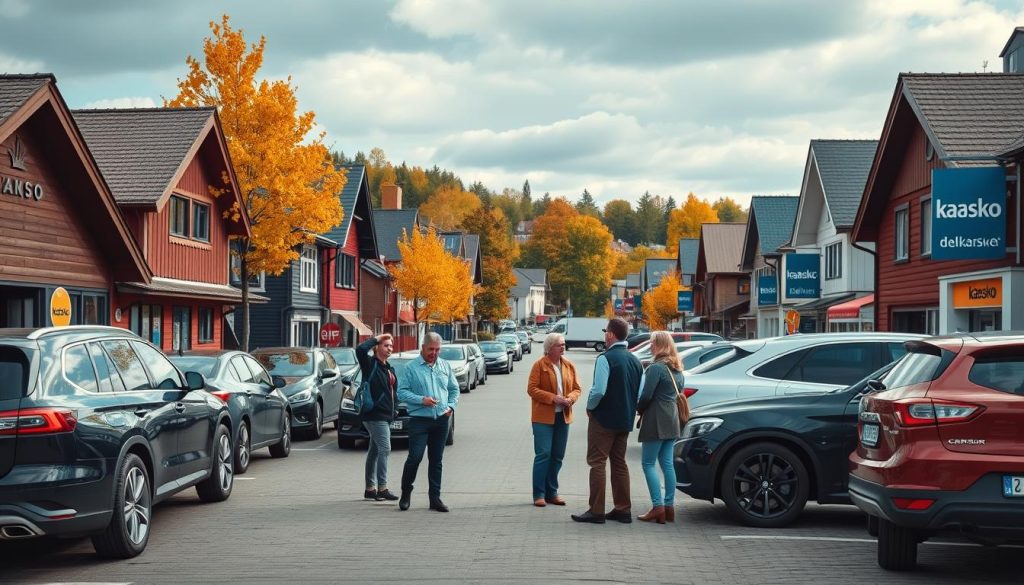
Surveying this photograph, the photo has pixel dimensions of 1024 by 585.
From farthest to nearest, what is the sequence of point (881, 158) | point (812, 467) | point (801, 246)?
point (801, 246) < point (881, 158) < point (812, 467)

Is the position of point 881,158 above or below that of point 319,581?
above

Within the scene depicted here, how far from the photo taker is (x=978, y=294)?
76.5 feet

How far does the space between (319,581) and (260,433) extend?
7750 mm

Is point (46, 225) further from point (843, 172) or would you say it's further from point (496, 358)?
point (496, 358)

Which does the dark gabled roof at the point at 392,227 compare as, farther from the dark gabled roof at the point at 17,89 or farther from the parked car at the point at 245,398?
the parked car at the point at 245,398

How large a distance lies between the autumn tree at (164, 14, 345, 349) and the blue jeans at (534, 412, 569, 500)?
18960mm

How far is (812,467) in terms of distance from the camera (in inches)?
408

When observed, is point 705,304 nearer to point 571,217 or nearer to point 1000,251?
point 1000,251

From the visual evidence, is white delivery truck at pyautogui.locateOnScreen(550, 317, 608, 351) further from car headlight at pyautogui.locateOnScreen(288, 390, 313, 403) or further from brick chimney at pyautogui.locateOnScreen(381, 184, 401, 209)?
car headlight at pyautogui.locateOnScreen(288, 390, 313, 403)

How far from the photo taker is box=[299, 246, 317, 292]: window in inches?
1705

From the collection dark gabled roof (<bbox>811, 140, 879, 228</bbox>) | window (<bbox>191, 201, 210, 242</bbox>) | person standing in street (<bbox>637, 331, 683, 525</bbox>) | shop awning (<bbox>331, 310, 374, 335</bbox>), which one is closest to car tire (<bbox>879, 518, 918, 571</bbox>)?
person standing in street (<bbox>637, 331, 683, 525</bbox>)

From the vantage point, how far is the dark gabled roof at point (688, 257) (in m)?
89.4

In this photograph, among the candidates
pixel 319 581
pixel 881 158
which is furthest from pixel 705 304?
pixel 319 581

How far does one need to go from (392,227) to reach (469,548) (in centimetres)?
6167
